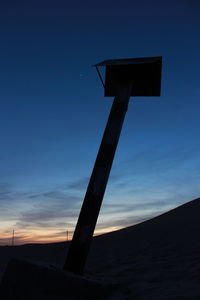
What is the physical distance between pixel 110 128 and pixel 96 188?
62.4 inches

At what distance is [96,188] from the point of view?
7914 mm

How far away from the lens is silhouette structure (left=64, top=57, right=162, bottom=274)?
7.45 meters

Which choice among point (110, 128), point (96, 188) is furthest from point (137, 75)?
point (96, 188)

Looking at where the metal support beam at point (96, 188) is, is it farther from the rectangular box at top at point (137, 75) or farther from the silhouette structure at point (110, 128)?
the rectangular box at top at point (137, 75)

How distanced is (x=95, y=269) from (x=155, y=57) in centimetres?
837

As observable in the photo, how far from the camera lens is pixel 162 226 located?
76.5 ft

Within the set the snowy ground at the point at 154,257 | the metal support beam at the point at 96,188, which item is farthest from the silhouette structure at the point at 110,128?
the snowy ground at the point at 154,257

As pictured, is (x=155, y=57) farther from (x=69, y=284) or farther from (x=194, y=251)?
(x=194, y=251)

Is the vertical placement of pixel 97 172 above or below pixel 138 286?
above

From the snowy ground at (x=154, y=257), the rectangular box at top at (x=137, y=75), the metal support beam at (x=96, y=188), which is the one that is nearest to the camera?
the metal support beam at (x=96, y=188)

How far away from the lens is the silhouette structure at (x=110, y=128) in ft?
24.4

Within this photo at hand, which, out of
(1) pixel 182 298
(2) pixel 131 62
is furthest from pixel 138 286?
(2) pixel 131 62

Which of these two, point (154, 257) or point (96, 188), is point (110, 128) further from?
point (154, 257)

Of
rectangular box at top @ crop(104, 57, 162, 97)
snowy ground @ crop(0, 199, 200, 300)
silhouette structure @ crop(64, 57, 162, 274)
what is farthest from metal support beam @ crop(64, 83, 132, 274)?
snowy ground @ crop(0, 199, 200, 300)
